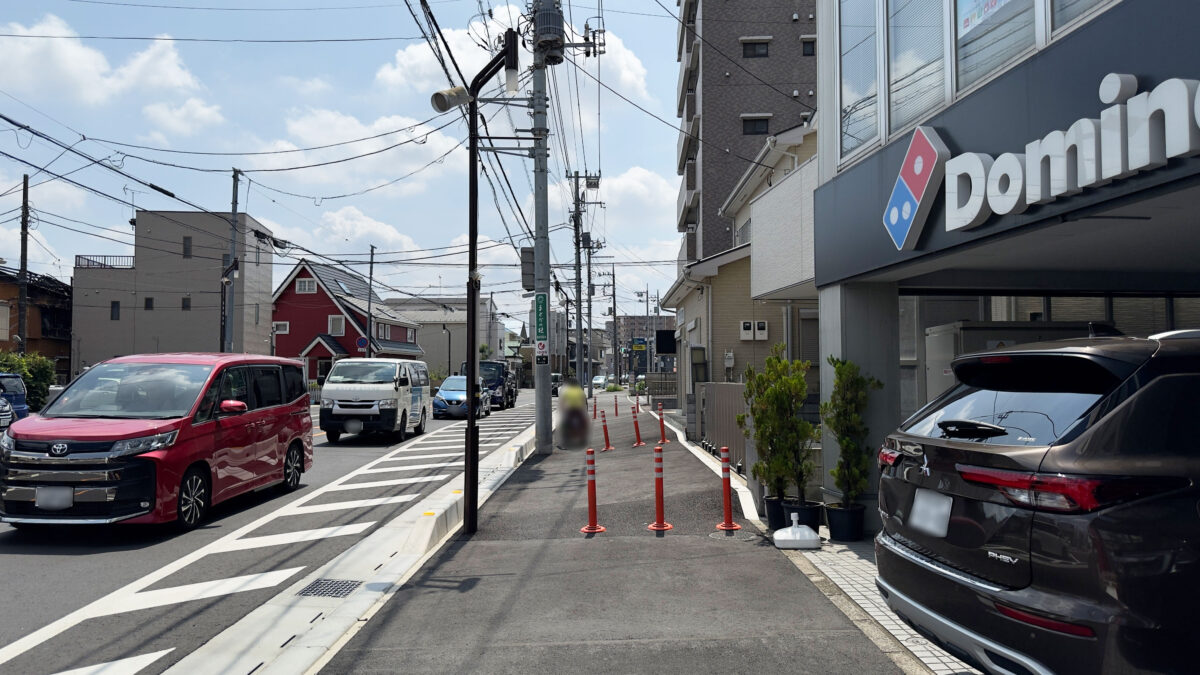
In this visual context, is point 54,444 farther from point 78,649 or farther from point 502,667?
point 502,667

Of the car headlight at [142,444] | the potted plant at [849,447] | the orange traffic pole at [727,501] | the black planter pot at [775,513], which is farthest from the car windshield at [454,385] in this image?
the potted plant at [849,447]

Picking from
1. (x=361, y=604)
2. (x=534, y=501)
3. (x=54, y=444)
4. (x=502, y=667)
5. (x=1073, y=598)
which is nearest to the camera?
(x=1073, y=598)

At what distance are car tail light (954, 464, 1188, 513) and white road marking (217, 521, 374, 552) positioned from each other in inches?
298

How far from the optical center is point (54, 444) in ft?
25.8

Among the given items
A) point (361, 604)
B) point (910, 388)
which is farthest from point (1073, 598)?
point (910, 388)

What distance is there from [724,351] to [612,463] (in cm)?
701

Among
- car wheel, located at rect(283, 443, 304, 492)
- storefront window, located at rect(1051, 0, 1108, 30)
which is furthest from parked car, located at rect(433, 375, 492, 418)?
storefront window, located at rect(1051, 0, 1108, 30)

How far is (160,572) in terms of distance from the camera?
7129mm

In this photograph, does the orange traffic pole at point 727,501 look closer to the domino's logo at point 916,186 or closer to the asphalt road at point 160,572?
the domino's logo at point 916,186

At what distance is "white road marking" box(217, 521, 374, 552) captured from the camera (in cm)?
833

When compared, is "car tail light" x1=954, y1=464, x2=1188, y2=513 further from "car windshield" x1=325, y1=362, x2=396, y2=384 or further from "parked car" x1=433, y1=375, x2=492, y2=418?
"parked car" x1=433, y1=375, x2=492, y2=418

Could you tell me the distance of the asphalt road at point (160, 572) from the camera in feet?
17.4

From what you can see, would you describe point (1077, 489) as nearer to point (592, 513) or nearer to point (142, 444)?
point (592, 513)

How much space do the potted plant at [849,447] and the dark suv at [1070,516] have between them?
14.7 ft
